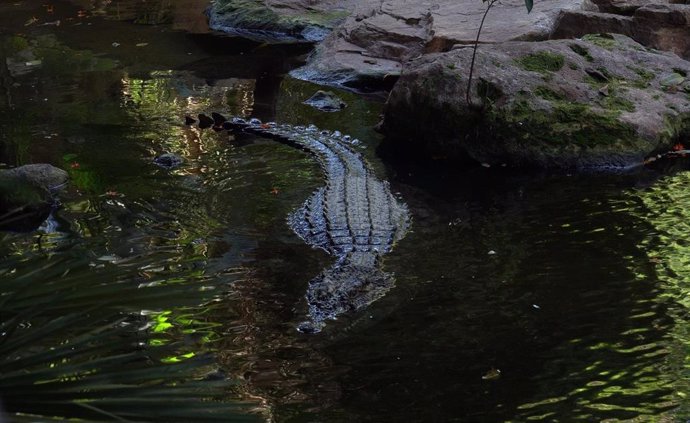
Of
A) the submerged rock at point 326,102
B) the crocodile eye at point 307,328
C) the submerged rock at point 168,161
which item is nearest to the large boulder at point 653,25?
the submerged rock at point 326,102

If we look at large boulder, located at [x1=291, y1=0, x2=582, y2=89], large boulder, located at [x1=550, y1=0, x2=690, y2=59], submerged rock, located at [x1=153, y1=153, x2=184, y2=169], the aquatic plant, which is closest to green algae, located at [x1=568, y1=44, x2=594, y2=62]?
large boulder, located at [x1=291, y1=0, x2=582, y2=89]

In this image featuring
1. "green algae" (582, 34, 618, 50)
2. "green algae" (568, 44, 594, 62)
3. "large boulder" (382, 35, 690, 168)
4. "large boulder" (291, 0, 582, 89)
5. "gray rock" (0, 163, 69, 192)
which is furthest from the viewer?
"large boulder" (291, 0, 582, 89)

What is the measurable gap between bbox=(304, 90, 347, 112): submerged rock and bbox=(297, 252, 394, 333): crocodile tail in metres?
4.18

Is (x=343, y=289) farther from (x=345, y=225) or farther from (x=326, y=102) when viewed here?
(x=326, y=102)

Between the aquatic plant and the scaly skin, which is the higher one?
the aquatic plant

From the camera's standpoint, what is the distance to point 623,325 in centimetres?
450

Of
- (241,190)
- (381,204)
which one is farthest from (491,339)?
(241,190)

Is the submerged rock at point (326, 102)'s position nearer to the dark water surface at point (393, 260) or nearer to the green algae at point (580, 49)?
the dark water surface at point (393, 260)

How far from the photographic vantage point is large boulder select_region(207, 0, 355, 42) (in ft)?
41.3

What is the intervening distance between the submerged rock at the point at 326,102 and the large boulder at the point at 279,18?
3.12m

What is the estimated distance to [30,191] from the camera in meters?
6.30

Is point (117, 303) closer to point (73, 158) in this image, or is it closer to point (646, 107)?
point (73, 158)

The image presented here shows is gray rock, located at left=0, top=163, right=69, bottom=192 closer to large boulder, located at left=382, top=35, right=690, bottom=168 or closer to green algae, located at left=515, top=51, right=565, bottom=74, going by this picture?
large boulder, located at left=382, top=35, right=690, bottom=168

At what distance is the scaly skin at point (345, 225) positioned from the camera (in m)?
4.73
